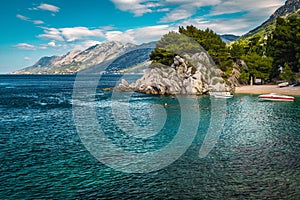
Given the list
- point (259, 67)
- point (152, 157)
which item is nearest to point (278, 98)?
point (259, 67)

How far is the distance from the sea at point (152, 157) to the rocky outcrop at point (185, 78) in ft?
142

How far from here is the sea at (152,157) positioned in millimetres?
22656

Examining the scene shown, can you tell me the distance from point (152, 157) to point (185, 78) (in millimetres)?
75762

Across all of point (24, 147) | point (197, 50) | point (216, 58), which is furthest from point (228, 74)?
point (24, 147)

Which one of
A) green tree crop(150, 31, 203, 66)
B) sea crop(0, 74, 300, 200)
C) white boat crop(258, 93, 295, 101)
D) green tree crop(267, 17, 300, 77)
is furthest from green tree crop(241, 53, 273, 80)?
sea crop(0, 74, 300, 200)

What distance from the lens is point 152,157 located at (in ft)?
104

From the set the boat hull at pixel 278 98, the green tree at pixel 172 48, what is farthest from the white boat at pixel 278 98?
the green tree at pixel 172 48

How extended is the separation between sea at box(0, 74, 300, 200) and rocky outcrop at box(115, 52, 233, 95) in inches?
1705

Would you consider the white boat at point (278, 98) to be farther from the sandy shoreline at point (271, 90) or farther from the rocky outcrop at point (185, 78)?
the rocky outcrop at point (185, 78)

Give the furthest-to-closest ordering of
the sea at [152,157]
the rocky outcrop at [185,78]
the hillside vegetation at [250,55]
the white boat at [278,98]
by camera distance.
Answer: the hillside vegetation at [250,55], the rocky outcrop at [185,78], the white boat at [278,98], the sea at [152,157]

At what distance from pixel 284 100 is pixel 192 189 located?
219 ft

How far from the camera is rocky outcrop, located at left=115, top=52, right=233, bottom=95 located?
328ft

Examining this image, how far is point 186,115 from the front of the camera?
58844 mm

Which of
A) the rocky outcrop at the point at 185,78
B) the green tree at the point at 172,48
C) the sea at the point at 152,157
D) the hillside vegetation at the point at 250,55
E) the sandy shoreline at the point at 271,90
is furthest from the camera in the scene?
the green tree at the point at 172,48
